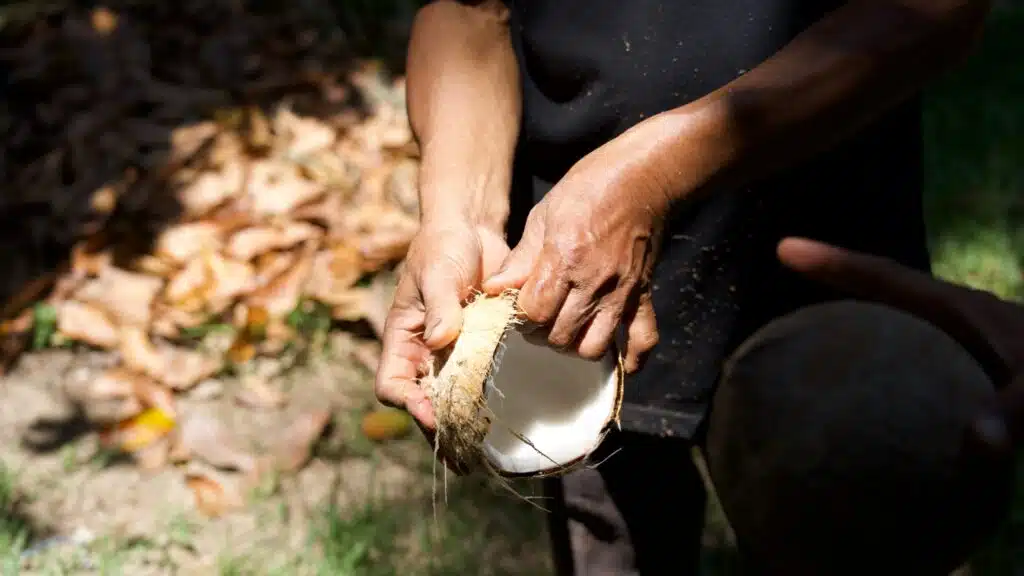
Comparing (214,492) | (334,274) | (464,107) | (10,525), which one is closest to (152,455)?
(214,492)

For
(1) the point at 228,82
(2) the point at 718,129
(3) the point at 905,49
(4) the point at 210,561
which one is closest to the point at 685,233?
(2) the point at 718,129

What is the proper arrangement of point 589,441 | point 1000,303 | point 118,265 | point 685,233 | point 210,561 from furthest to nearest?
1. point 118,265
2. point 210,561
3. point 685,233
4. point 589,441
5. point 1000,303

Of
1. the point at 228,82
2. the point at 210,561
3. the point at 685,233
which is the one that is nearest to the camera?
the point at 685,233

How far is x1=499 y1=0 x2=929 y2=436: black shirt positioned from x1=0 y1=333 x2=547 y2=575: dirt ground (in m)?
0.72

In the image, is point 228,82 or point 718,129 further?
point 228,82

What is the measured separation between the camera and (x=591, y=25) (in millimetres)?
1312

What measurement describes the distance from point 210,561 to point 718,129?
5.17 feet

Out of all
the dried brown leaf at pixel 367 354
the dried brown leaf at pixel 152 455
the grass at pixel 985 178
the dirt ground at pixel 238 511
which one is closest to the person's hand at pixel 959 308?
the dirt ground at pixel 238 511

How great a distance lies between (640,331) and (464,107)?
0.45m

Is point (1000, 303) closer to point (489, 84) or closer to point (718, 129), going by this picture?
point (718, 129)

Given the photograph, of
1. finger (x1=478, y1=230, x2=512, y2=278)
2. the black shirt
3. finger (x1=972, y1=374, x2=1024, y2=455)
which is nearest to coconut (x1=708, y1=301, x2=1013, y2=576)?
the black shirt

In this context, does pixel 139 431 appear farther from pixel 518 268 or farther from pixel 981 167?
pixel 981 167

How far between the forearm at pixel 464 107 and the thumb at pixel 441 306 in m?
0.15

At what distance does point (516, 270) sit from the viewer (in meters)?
1.13
